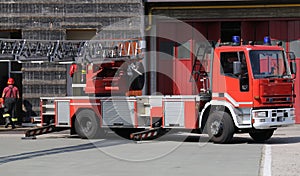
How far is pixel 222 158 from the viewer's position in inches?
560

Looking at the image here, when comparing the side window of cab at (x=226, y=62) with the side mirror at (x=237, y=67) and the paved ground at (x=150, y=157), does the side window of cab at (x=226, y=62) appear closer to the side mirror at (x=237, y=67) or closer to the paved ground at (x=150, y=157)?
the side mirror at (x=237, y=67)

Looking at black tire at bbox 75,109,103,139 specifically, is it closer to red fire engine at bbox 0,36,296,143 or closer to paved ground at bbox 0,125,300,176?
red fire engine at bbox 0,36,296,143

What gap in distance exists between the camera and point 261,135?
715 inches

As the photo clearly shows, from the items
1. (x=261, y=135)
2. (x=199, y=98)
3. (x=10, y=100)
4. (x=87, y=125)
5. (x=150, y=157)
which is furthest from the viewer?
(x=10, y=100)

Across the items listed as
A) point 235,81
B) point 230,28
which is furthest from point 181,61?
point 235,81

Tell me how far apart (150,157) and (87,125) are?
5448mm

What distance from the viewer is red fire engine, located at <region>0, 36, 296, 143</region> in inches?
659

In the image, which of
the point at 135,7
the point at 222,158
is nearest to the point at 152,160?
the point at 222,158

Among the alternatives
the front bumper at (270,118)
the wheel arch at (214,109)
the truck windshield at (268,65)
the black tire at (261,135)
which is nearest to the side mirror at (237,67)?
the truck windshield at (268,65)

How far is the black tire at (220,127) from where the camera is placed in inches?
663

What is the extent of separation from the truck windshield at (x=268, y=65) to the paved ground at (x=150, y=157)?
6.14ft

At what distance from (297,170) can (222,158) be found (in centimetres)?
228

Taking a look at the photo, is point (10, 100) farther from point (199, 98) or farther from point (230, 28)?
point (199, 98)

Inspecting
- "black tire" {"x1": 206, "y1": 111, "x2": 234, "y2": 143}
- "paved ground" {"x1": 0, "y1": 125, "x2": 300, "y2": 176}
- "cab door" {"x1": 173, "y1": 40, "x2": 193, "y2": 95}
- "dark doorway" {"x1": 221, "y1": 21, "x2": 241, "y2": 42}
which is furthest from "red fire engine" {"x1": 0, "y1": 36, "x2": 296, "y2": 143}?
"dark doorway" {"x1": 221, "y1": 21, "x2": 241, "y2": 42}
